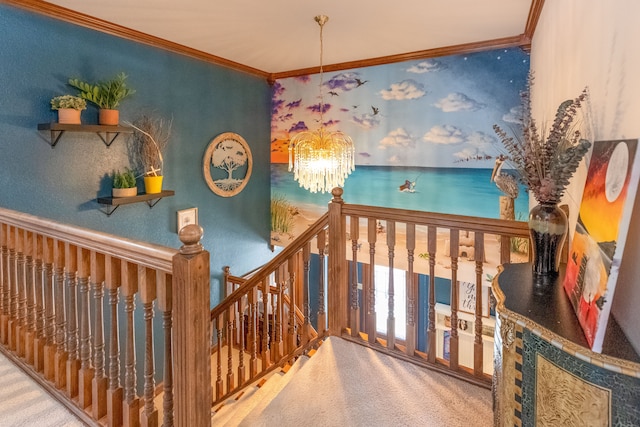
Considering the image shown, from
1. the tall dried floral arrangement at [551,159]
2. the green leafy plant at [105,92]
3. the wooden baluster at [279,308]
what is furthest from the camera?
the green leafy plant at [105,92]

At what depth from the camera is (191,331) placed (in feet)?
4.09

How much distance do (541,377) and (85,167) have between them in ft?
11.8

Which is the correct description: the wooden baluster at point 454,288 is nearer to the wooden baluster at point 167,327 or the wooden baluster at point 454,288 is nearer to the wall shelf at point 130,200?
the wooden baluster at point 167,327

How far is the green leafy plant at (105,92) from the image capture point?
10.1 feet

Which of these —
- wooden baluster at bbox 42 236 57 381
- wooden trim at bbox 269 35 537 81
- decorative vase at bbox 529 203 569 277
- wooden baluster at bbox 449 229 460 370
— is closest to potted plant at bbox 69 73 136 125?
wooden baluster at bbox 42 236 57 381

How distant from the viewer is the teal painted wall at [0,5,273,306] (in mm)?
2852

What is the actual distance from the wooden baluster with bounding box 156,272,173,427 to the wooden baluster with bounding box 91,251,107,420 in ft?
1.21

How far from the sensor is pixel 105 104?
319 cm

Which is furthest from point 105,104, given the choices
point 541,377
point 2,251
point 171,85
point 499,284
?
point 541,377

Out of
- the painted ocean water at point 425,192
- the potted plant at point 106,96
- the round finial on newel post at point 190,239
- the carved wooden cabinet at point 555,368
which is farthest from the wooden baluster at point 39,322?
the painted ocean water at point 425,192

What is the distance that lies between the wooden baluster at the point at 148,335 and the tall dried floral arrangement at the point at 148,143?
2618 mm

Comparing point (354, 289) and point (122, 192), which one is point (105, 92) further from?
point (354, 289)

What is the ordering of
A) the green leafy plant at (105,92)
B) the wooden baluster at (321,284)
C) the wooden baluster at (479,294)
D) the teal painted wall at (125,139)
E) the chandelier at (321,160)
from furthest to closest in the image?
the chandelier at (321,160), the green leafy plant at (105,92), the teal painted wall at (125,139), the wooden baluster at (321,284), the wooden baluster at (479,294)

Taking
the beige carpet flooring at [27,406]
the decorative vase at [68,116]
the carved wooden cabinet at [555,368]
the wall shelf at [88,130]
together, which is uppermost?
the decorative vase at [68,116]
